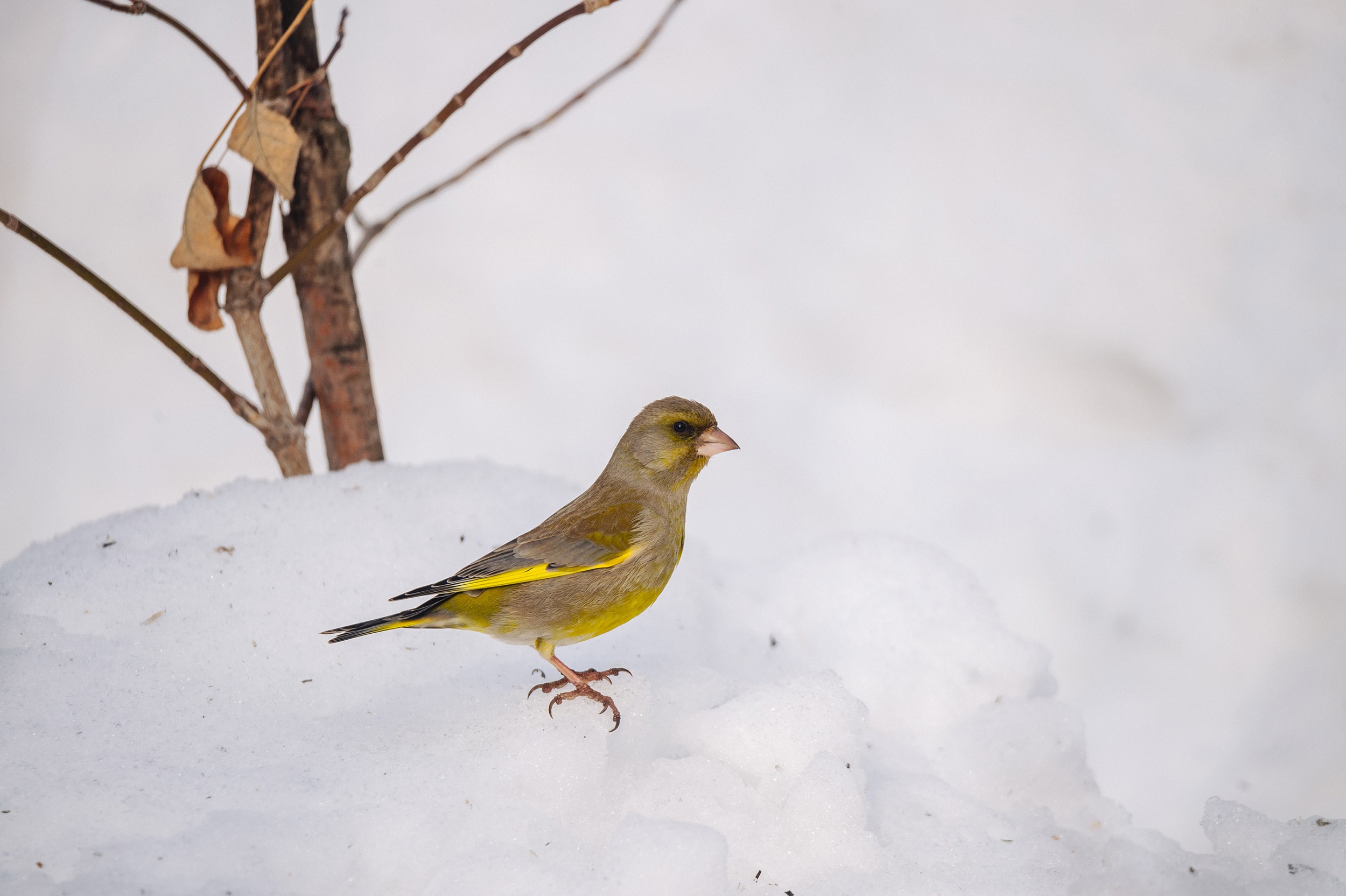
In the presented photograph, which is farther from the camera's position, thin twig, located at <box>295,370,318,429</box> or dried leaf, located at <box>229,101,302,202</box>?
thin twig, located at <box>295,370,318,429</box>

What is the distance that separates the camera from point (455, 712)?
6.25ft

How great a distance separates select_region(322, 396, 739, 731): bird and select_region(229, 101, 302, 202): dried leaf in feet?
3.32

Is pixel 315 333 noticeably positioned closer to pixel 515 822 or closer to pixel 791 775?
pixel 515 822

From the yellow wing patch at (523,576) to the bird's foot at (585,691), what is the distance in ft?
0.74

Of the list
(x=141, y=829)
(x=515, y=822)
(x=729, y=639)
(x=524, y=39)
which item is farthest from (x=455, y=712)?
(x=524, y=39)

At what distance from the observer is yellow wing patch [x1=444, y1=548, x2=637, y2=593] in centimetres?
181

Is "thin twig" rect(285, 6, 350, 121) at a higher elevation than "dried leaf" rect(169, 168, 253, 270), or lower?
higher

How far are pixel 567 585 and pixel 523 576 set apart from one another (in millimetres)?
89

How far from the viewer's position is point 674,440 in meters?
2.08

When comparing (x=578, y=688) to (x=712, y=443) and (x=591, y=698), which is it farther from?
(x=712, y=443)

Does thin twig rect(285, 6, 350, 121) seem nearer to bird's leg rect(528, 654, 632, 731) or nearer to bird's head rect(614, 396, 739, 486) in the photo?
bird's head rect(614, 396, 739, 486)

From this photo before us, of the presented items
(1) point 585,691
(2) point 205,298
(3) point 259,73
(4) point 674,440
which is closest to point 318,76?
(3) point 259,73

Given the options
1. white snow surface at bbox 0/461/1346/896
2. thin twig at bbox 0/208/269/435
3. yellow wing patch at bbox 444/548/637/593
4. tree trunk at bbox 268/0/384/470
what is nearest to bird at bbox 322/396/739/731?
yellow wing patch at bbox 444/548/637/593

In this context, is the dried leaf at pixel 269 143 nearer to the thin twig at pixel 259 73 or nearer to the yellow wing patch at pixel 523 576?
the thin twig at pixel 259 73
